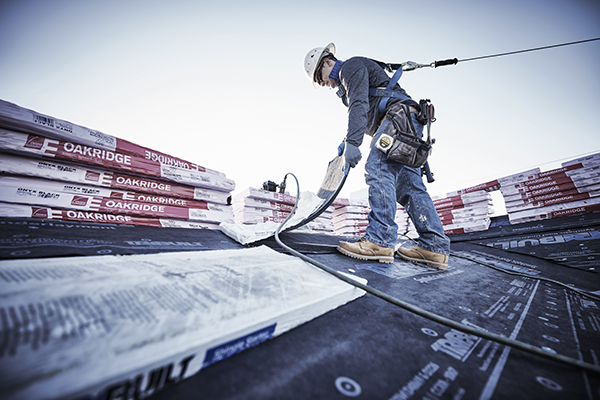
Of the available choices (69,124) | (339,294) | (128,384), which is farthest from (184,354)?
(69,124)

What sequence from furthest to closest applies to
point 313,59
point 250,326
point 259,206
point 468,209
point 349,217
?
point 349,217, point 468,209, point 259,206, point 313,59, point 250,326

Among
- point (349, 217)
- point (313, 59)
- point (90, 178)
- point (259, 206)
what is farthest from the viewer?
point (349, 217)

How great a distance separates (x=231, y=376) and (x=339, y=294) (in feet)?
1.20

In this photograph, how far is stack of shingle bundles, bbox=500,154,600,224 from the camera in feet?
10.8

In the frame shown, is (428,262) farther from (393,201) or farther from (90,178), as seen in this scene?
(90,178)

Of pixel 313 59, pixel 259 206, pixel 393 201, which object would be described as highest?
pixel 313 59

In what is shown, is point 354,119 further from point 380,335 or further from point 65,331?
point 65,331

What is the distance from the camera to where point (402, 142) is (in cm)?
149

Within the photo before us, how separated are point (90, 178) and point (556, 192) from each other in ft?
20.5

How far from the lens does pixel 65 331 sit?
0.96 feet

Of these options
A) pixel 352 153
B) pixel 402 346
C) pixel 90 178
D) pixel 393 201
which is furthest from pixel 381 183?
pixel 90 178

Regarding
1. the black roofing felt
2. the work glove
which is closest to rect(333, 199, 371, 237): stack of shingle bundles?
the work glove

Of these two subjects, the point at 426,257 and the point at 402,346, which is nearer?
the point at 402,346

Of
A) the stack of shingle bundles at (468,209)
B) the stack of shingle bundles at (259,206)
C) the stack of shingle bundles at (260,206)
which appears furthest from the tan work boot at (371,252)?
the stack of shingle bundles at (468,209)
